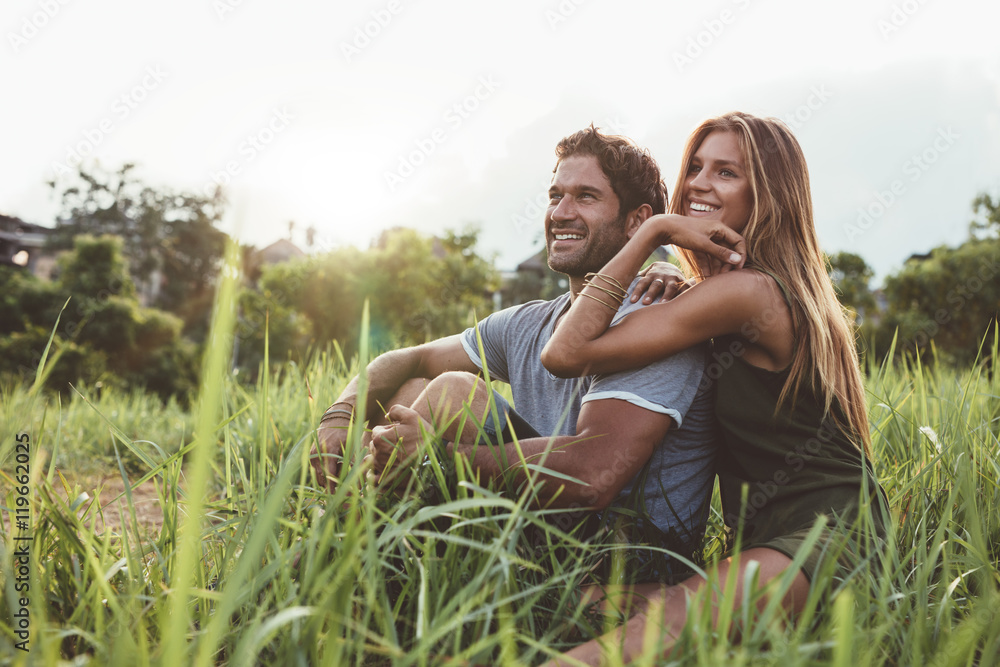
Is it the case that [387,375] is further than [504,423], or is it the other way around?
[387,375]

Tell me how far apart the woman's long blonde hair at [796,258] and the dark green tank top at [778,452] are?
2.1 inches

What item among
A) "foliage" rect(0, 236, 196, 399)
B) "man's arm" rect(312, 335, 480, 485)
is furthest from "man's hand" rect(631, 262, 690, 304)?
"foliage" rect(0, 236, 196, 399)

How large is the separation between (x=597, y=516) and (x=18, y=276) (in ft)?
84.3

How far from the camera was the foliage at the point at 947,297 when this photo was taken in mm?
17625

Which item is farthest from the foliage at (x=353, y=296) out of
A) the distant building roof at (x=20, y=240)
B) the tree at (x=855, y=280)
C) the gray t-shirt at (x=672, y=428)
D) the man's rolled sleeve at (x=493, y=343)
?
the gray t-shirt at (x=672, y=428)

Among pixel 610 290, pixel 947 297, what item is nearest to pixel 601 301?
pixel 610 290

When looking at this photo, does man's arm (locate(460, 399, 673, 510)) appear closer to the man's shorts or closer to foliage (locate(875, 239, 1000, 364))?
the man's shorts

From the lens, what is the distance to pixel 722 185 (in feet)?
6.99

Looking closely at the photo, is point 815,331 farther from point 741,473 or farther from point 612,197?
point 612,197

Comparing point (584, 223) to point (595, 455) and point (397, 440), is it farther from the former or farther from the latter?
point (397, 440)

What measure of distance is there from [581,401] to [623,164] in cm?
112

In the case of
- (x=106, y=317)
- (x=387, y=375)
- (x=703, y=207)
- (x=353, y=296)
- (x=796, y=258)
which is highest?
(x=353, y=296)

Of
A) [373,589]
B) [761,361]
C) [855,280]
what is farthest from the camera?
[855,280]

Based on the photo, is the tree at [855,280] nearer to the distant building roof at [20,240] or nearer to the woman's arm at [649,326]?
the woman's arm at [649,326]
